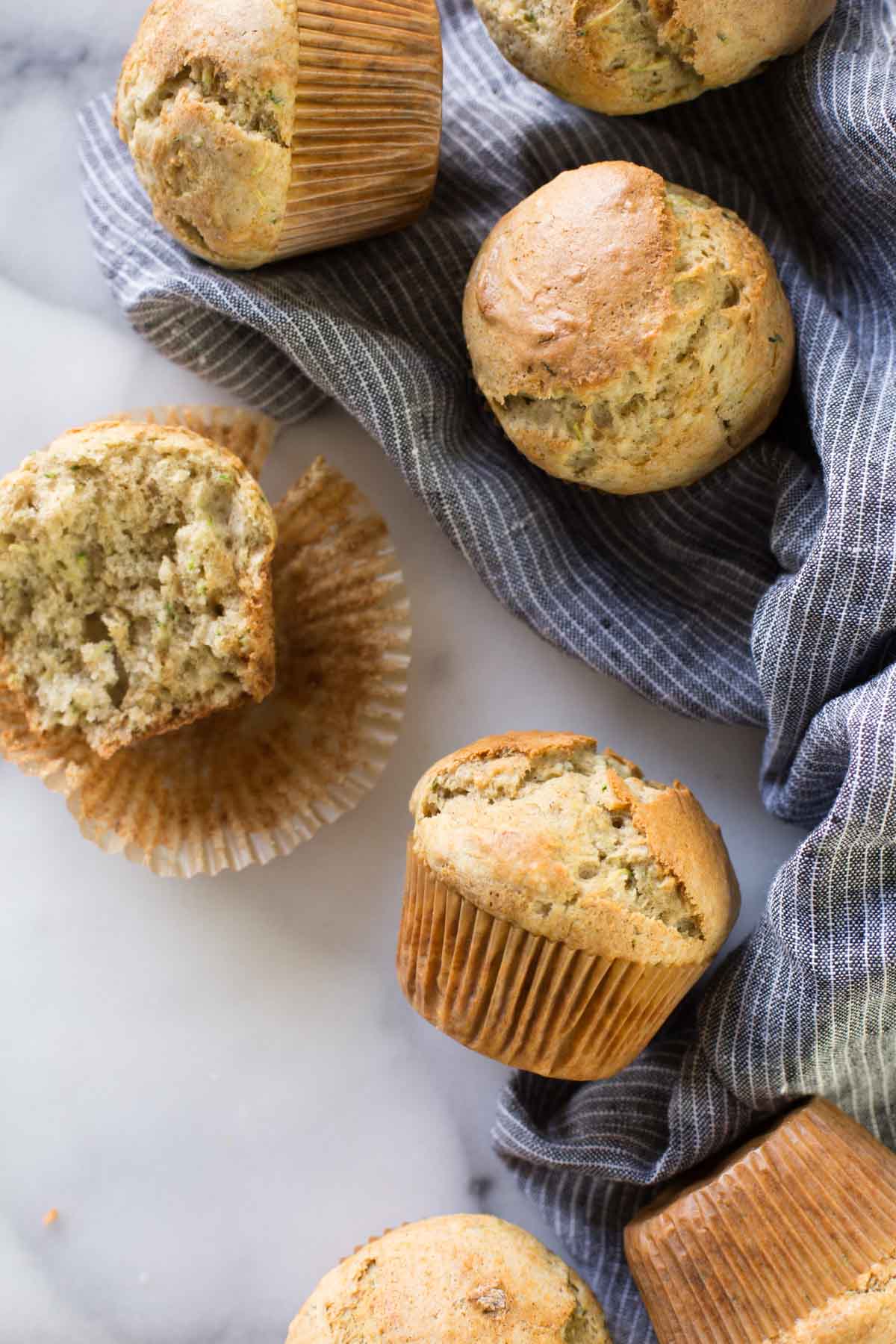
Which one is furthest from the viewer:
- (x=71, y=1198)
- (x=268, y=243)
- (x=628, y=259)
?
(x=71, y=1198)

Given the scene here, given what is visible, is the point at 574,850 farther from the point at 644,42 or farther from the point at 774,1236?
the point at 644,42

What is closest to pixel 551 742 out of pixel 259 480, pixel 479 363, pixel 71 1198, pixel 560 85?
pixel 479 363

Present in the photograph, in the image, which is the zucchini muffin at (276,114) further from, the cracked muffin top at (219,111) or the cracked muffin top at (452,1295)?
the cracked muffin top at (452,1295)

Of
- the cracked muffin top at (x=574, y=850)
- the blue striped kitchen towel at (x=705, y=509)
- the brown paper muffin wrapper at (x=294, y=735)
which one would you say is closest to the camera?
the cracked muffin top at (x=574, y=850)

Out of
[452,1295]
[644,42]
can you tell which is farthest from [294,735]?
[644,42]

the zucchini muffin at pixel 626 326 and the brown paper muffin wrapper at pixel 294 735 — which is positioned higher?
the zucchini muffin at pixel 626 326

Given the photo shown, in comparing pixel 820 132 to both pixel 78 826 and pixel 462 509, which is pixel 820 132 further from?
pixel 78 826

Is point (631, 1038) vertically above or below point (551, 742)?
below

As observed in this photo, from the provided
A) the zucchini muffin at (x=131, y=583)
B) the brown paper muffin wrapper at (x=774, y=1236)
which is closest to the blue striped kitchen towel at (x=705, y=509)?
the brown paper muffin wrapper at (x=774, y=1236)
